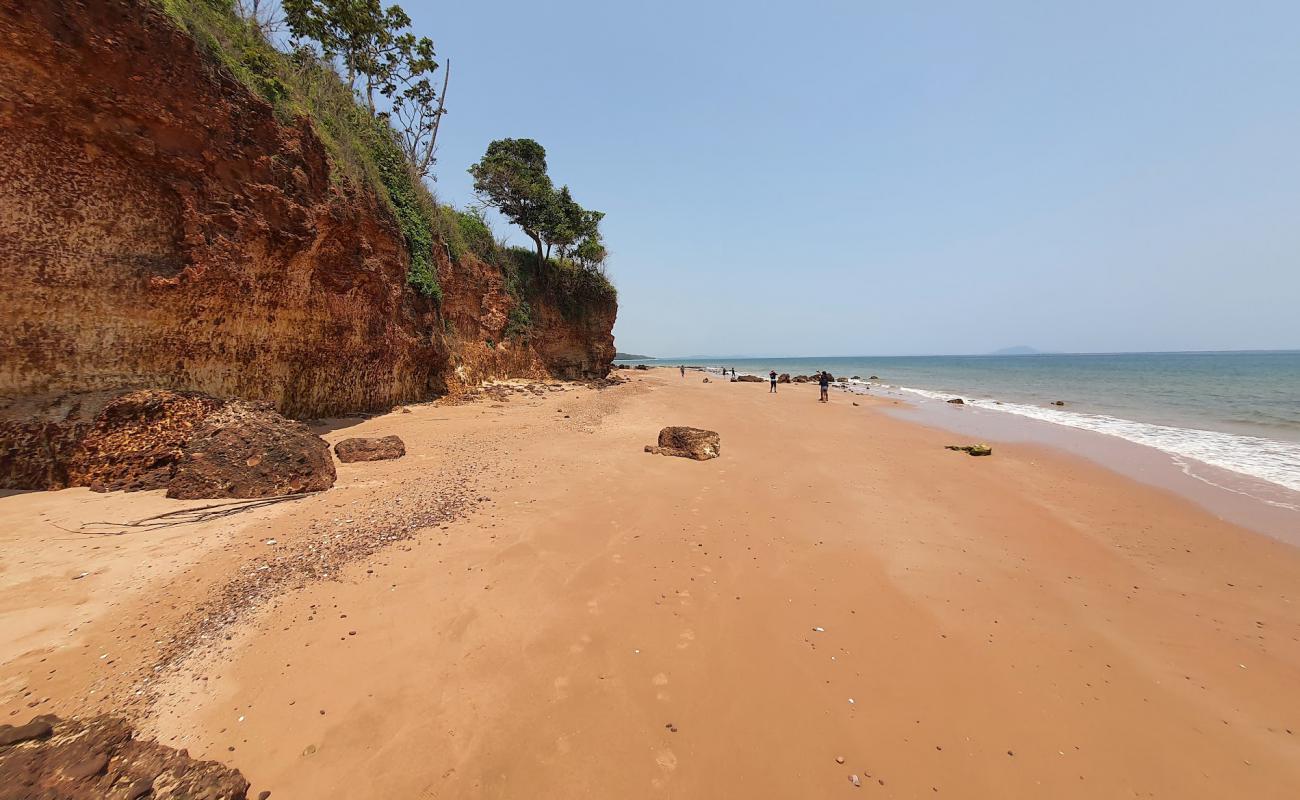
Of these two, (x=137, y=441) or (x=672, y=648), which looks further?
(x=137, y=441)

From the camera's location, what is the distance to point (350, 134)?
14.0 metres

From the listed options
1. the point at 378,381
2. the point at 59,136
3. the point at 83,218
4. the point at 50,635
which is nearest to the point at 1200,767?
the point at 50,635

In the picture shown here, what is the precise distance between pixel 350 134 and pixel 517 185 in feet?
48.0

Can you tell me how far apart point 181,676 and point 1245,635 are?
9824 millimetres

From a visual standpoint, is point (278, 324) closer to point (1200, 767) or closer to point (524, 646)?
point (524, 646)

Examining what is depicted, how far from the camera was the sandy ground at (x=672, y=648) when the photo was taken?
2.94 m

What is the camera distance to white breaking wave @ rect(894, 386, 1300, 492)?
1062 cm

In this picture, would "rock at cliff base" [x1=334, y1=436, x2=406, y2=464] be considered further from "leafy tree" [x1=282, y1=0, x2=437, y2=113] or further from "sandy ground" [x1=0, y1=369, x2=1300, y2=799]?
"leafy tree" [x1=282, y1=0, x2=437, y2=113]

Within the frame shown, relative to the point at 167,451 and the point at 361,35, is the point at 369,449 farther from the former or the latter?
the point at 361,35

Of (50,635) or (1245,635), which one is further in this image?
(1245,635)

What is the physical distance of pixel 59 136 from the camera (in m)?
7.33

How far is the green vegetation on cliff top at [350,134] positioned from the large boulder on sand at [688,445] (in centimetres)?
1166

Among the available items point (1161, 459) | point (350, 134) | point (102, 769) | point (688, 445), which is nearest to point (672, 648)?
point (102, 769)

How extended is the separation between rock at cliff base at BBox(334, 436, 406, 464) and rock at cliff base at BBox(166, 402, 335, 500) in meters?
1.40
